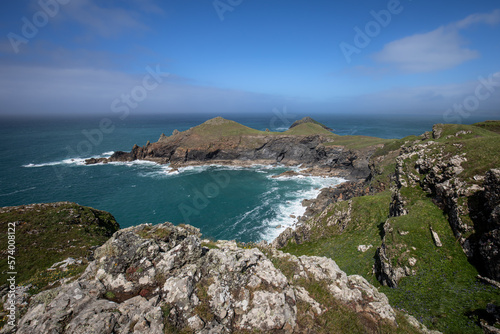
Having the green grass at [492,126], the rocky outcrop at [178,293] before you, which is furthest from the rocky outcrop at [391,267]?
the green grass at [492,126]

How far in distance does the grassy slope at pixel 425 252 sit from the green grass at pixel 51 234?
70.5 ft

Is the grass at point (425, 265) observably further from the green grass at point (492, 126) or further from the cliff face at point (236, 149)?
the cliff face at point (236, 149)

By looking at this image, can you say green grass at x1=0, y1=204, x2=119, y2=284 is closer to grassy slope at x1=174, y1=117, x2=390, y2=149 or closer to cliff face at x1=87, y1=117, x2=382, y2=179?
cliff face at x1=87, y1=117, x2=382, y2=179

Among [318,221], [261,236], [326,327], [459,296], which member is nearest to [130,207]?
[261,236]

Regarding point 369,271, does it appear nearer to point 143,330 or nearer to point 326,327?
point 326,327

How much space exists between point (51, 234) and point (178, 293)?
62.5 ft

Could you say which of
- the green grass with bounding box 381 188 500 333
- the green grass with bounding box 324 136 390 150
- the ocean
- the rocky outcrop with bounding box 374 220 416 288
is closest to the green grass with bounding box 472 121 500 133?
the green grass with bounding box 324 136 390 150

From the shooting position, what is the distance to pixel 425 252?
50.7 ft

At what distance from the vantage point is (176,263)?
31.7 ft

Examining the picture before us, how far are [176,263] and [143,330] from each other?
8.68ft

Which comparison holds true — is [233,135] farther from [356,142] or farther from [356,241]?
[356,241]

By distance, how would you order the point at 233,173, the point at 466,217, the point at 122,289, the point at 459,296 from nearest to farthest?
the point at 122,289 < the point at 459,296 < the point at 466,217 < the point at 233,173

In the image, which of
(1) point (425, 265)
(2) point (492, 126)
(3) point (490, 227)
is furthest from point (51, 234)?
(2) point (492, 126)

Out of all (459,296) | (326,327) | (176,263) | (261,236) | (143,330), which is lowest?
(261,236)
